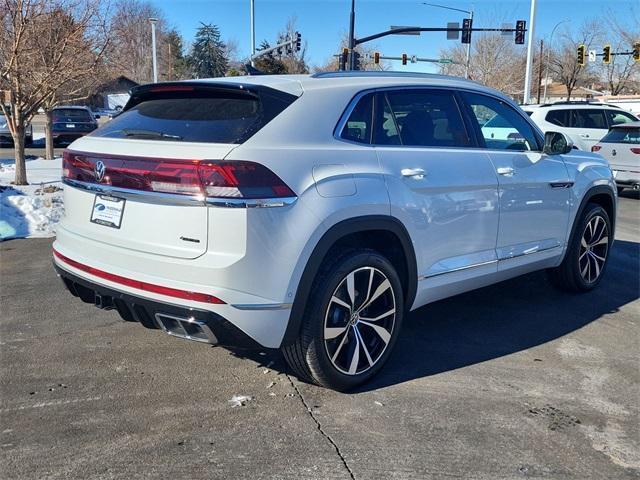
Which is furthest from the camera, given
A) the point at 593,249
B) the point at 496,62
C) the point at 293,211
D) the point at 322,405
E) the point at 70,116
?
the point at 496,62

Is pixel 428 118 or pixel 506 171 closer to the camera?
pixel 428 118

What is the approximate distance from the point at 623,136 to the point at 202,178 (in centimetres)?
1220

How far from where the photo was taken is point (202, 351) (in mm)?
4176

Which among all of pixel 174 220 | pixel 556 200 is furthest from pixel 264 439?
pixel 556 200

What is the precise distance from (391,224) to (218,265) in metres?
1.11

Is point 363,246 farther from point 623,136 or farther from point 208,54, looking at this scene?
point 208,54

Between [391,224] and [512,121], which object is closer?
[391,224]

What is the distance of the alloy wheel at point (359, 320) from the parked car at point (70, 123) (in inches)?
763

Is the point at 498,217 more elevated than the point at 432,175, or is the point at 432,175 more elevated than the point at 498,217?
the point at 432,175

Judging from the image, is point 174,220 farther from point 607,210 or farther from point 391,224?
point 607,210

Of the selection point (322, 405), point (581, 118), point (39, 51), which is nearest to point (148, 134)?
point (322, 405)

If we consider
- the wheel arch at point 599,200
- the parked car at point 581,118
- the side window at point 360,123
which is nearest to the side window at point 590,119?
the parked car at point 581,118

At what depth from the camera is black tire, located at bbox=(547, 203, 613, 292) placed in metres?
5.41

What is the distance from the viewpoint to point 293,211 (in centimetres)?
305
